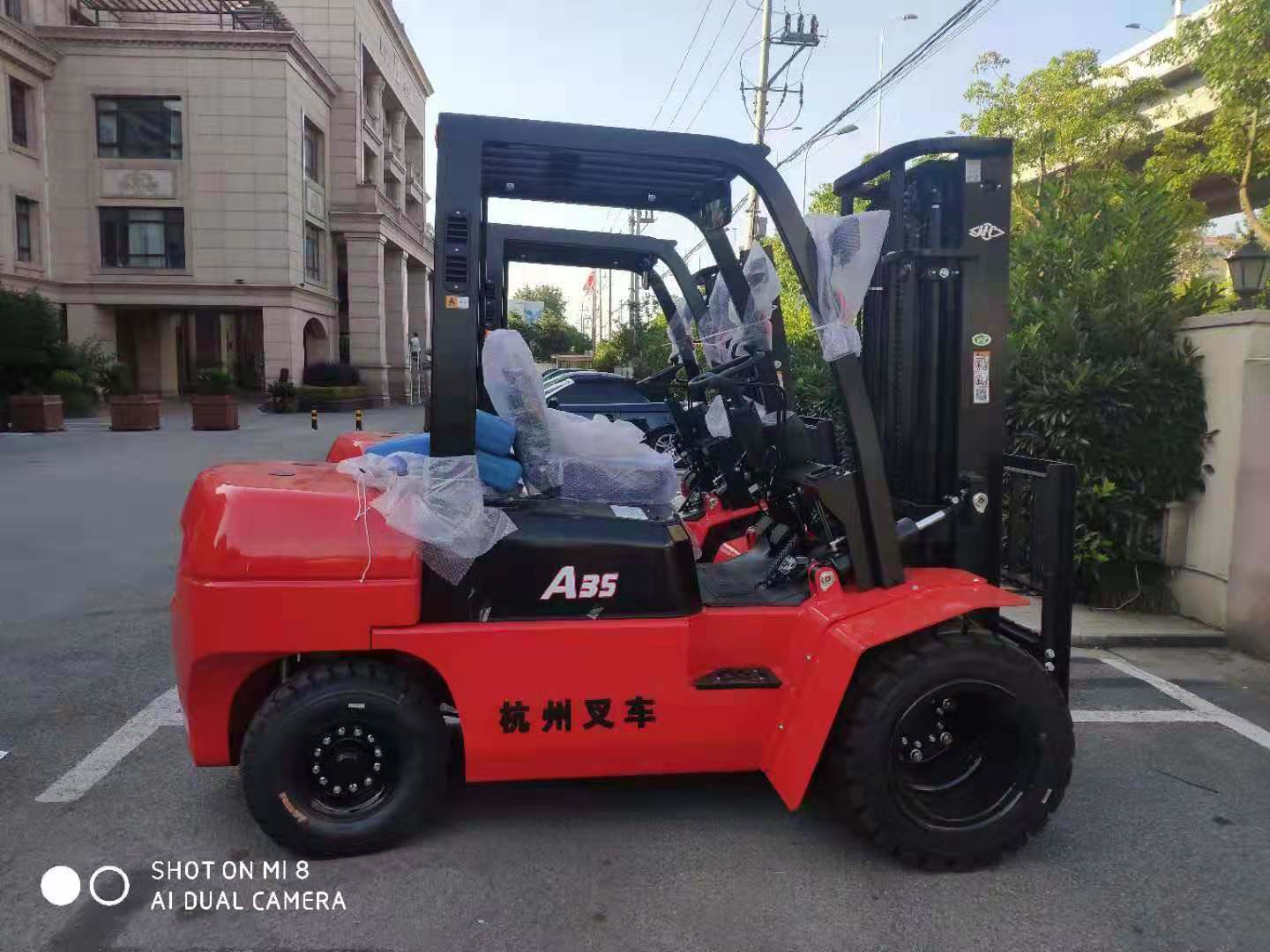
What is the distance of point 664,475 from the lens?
4.08m

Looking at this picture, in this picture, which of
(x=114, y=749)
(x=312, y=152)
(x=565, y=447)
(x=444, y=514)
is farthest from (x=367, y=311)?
(x=444, y=514)

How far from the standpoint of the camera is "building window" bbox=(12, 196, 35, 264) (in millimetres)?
31919

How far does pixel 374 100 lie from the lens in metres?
43.8

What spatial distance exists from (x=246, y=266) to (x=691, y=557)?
34.8 metres

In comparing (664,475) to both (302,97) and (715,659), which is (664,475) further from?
(302,97)

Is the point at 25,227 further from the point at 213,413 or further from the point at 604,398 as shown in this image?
the point at 604,398

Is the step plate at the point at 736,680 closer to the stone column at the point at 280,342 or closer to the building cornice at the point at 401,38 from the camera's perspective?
the stone column at the point at 280,342

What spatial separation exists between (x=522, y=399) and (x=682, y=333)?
299cm

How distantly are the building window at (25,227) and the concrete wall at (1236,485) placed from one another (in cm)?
3627

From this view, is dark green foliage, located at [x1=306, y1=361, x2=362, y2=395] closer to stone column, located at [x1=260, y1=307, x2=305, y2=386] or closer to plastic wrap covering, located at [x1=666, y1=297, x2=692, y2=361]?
stone column, located at [x1=260, y1=307, x2=305, y2=386]

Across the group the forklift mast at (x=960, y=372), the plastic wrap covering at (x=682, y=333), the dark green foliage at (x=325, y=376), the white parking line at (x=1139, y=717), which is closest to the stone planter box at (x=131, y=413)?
the dark green foliage at (x=325, y=376)

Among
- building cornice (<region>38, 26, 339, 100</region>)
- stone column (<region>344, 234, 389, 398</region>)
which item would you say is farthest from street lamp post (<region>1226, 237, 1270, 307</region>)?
stone column (<region>344, 234, 389, 398</region>)

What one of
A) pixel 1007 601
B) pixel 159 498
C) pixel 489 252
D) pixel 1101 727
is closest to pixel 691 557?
pixel 1007 601
